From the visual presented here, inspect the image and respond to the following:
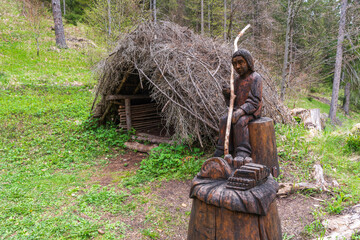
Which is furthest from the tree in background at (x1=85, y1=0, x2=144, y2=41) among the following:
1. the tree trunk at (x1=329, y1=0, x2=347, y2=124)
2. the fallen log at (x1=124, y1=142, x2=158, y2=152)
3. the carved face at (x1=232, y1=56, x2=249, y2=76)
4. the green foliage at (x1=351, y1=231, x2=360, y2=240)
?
the green foliage at (x1=351, y1=231, x2=360, y2=240)

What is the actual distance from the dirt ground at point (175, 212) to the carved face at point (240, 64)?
232 centimetres

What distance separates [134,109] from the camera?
26.1ft

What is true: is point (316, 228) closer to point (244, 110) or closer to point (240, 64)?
point (244, 110)

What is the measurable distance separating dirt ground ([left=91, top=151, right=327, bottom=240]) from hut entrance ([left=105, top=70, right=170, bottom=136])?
2893 mm

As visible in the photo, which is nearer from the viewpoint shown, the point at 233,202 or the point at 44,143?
the point at 233,202

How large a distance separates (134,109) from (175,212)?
184 inches

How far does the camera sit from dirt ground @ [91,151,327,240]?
3.40 meters

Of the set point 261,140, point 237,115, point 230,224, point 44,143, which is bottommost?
point 44,143

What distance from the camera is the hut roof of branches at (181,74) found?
210 inches

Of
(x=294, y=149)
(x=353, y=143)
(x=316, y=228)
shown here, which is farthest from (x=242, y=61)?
(x=353, y=143)

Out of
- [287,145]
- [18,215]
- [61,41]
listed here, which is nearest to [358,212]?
[287,145]

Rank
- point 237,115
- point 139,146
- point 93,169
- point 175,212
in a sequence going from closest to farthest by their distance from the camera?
1. point 237,115
2. point 175,212
3. point 93,169
4. point 139,146

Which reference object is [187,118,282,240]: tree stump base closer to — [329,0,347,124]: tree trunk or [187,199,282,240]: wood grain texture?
[187,199,282,240]: wood grain texture

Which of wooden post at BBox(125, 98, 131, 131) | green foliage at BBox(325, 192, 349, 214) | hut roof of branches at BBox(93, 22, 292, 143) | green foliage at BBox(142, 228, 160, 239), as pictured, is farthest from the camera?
wooden post at BBox(125, 98, 131, 131)
